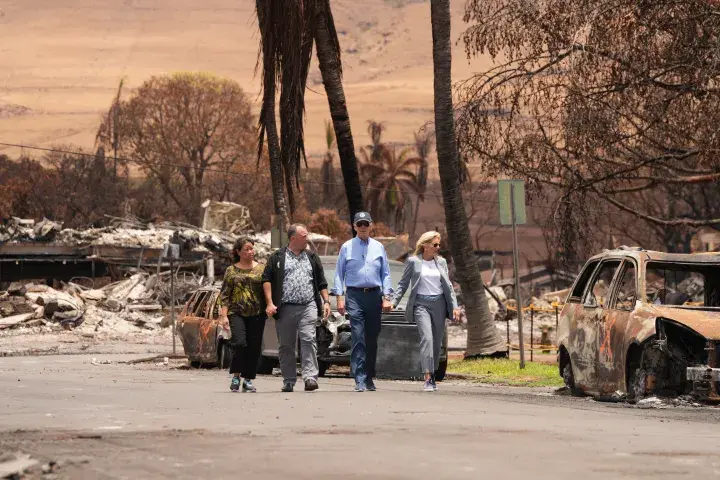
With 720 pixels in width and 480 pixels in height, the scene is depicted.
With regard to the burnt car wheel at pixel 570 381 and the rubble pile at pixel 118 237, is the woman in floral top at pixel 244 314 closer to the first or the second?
the burnt car wheel at pixel 570 381

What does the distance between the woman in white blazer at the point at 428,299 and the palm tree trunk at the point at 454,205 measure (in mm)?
7640

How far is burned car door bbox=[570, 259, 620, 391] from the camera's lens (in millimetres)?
16303

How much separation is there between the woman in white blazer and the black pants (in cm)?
157

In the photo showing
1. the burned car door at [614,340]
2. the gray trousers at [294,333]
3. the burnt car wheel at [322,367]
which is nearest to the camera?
the burned car door at [614,340]

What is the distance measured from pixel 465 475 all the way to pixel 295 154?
2114 centimetres

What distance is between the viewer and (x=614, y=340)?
1565 centimetres

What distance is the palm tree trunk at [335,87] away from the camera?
89.4ft

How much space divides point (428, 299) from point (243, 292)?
2.05 m

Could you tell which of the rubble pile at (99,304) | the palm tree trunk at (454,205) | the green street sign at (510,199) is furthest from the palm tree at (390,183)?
the green street sign at (510,199)

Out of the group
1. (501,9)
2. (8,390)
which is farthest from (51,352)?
(8,390)

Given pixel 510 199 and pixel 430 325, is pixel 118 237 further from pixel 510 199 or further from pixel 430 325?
pixel 430 325

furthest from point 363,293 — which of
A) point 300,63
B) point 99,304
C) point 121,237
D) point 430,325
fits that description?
point 121,237

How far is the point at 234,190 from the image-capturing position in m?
99.1

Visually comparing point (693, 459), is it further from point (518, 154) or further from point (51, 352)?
point (51, 352)
